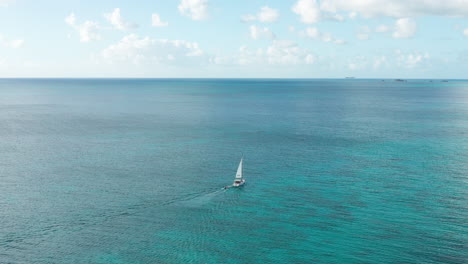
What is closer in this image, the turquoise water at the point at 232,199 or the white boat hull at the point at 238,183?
the turquoise water at the point at 232,199

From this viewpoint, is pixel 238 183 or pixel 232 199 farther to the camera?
pixel 238 183

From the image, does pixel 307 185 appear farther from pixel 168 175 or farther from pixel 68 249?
pixel 68 249

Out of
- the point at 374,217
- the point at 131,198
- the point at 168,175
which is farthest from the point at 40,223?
the point at 374,217

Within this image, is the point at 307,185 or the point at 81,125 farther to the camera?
the point at 81,125

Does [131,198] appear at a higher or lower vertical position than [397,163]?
lower

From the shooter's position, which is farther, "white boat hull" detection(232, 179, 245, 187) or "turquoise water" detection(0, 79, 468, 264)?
"white boat hull" detection(232, 179, 245, 187)

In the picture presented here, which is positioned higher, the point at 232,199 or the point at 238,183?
the point at 238,183

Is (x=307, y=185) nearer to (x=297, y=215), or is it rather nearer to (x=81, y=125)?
(x=297, y=215)

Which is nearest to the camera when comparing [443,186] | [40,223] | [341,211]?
[40,223]

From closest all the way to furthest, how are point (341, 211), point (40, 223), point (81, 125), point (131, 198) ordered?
point (40, 223), point (341, 211), point (131, 198), point (81, 125)

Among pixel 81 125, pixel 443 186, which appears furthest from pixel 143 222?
pixel 81 125
